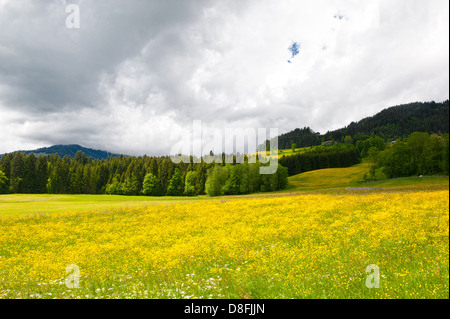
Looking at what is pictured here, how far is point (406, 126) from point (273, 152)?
152ft

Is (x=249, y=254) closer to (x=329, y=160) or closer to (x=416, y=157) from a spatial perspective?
(x=416, y=157)

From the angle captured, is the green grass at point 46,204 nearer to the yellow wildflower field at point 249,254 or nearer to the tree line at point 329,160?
the yellow wildflower field at point 249,254

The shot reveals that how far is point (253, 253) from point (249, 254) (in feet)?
0.69

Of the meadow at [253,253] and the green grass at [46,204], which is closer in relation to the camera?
the meadow at [253,253]

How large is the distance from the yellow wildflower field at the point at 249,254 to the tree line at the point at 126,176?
1611 inches

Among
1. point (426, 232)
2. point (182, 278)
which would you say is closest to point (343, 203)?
point (426, 232)

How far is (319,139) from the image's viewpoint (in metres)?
156

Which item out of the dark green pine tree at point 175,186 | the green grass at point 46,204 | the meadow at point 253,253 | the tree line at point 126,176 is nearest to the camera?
the meadow at point 253,253

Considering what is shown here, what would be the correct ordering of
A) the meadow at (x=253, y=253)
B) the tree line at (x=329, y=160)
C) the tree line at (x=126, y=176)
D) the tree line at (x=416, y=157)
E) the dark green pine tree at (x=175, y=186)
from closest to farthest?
the tree line at (x=416, y=157), the meadow at (x=253, y=253), the tree line at (x=329, y=160), the tree line at (x=126, y=176), the dark green pine tree at (x=175, y=186)

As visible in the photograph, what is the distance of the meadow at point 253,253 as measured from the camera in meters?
6.72

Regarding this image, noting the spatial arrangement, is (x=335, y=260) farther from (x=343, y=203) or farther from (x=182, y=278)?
(x=343, y=203)

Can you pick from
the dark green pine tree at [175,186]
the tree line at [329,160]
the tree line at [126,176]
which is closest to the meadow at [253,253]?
the tree line at [329,160]

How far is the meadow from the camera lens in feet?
22.1

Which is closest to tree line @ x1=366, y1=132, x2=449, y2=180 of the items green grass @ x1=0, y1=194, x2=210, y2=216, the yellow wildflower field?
the yellow wildflower field
